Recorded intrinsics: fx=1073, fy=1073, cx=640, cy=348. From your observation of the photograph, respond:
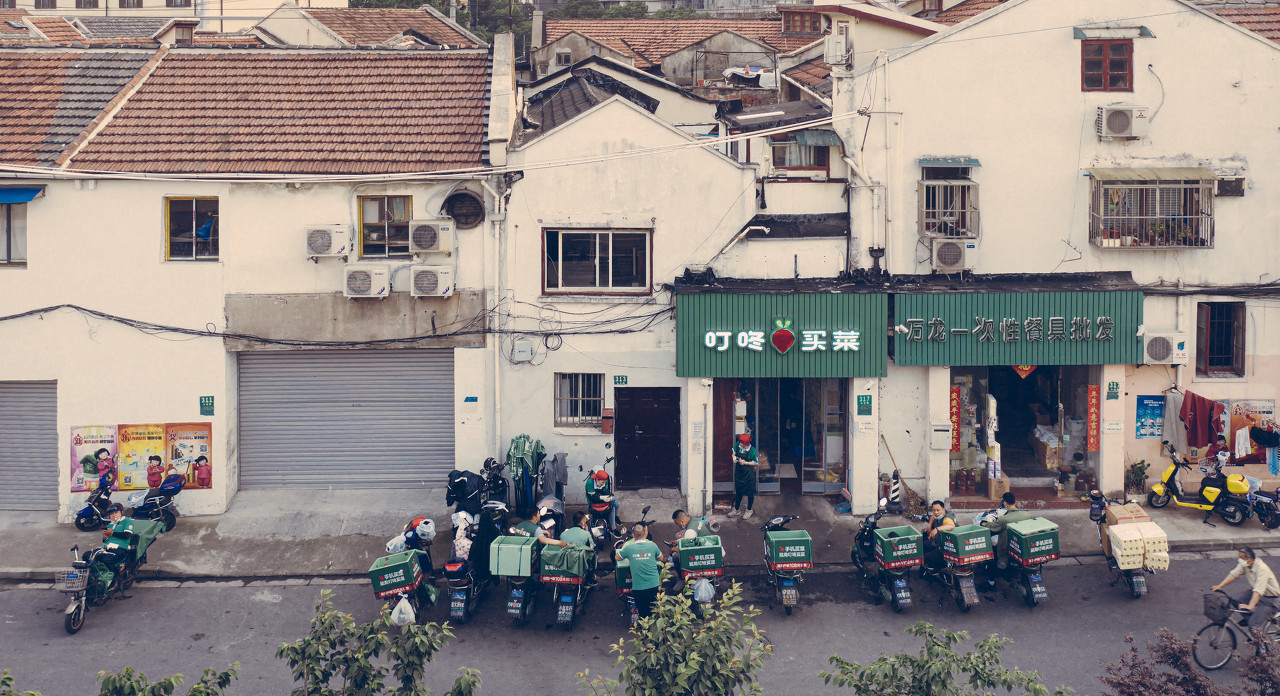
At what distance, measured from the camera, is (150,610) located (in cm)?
Result: 1530

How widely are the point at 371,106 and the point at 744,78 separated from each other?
12897mm

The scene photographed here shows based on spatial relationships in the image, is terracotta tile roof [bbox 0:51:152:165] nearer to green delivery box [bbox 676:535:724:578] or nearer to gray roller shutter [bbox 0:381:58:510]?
gray roller shutter [bbox 0:381:58:510]

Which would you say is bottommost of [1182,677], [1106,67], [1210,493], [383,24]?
[1182,677]

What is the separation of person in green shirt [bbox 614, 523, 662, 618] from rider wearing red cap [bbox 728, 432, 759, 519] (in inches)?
156

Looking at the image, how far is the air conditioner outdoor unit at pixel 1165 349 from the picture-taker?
18.4m

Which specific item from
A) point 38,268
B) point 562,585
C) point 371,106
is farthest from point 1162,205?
point 38,268

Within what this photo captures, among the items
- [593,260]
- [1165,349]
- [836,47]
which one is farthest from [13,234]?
[1165,349]

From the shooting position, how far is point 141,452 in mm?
18250

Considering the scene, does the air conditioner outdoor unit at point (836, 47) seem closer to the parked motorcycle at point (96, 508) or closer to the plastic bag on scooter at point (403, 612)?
the plastic bag on scooter at point (403, 612)

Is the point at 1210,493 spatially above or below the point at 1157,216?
below

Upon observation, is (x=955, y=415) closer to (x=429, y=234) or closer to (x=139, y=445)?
(x=429, y=234)

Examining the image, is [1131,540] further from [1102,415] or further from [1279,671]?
[1279,671]

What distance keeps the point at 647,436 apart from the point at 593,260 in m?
3.30

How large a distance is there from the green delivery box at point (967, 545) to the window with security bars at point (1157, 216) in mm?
6216
